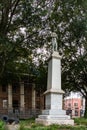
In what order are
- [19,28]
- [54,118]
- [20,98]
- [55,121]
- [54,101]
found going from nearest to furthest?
[55,121]
[54,118]
[54,101]
[19,28]
[20,98]

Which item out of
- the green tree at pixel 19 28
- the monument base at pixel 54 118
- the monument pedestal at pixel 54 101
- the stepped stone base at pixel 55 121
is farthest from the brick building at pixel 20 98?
the stepped stone base at pixel 55 121

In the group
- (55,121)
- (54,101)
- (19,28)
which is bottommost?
(55,121)

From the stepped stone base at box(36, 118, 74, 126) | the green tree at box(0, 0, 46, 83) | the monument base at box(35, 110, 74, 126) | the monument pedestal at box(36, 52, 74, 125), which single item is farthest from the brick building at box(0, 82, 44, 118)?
the stepped stone base at box(36, 118, 74, 126)

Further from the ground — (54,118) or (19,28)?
(19,28)

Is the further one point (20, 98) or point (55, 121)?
point (20, 98)

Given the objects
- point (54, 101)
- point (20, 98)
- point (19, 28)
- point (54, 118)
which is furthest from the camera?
point (20, 98)

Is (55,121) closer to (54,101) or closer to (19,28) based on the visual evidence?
(54,101)

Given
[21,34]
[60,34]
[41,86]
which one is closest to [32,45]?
[21,34]

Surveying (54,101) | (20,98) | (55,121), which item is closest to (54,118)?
(55,121)

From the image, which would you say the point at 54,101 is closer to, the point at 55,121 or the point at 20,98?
the point at 55,121

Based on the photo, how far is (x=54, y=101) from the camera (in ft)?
54.8

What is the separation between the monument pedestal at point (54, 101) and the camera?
629 inches

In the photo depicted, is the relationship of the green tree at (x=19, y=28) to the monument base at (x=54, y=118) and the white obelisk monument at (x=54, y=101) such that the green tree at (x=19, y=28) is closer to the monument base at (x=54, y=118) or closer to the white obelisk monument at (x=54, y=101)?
the white obelisk monument at (x=54, y=101)

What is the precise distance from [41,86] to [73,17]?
12305mm
